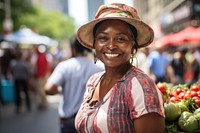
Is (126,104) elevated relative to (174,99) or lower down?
elevated

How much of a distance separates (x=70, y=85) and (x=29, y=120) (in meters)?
6.46

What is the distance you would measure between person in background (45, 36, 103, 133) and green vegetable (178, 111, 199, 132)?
210cm

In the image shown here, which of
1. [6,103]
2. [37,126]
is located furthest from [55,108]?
[37,126]

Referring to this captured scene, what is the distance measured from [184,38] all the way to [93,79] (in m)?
15.4

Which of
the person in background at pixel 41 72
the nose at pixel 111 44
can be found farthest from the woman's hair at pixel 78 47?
the person in background at pixel 41 72

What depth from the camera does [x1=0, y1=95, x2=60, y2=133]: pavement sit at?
33.0 feet

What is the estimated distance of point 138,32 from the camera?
112 inches

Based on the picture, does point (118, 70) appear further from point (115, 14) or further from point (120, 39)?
point (115, 14)

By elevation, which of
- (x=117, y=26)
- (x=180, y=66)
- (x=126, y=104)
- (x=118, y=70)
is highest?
(x=117, y=26)

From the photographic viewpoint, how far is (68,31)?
140 m

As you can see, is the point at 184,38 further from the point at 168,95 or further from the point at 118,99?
the point at 118,99

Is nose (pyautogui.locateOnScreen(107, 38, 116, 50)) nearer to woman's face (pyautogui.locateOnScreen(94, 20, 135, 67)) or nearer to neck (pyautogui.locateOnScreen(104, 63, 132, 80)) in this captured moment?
woman's face (pyautogui.locateOnScreen(94, 20, 135, 67))

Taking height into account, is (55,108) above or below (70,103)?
below

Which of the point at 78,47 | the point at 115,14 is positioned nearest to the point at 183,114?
the point at 115,14
